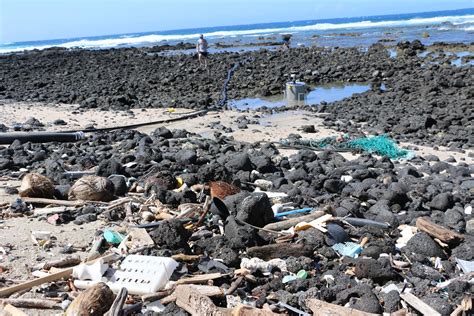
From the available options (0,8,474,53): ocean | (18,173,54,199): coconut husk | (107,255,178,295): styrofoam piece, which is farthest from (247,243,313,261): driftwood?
(0,8,474,53): ocean

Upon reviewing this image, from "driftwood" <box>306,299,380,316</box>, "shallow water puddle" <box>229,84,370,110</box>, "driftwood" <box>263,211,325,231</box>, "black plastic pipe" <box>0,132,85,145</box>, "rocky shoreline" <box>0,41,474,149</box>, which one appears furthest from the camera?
"shallow water puddle" <box>229,84,370,110</box>

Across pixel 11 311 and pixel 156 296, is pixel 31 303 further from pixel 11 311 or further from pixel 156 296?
pixel 156 296

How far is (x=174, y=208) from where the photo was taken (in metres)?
5.89

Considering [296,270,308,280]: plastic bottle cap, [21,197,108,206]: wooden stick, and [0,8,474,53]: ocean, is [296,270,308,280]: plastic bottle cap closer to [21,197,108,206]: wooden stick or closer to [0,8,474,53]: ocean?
[21,197,108,206]: wooden stick

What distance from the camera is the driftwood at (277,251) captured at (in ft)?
15.2

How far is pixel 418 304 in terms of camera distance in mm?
3773

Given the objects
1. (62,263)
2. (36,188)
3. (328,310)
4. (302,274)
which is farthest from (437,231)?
(36,188)

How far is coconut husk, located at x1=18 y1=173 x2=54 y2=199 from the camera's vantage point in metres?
6.18

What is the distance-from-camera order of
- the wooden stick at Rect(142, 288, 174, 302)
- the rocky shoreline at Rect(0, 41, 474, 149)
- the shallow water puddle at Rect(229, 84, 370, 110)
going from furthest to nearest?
the shallow water puddle at Rect(229, 84, 370, 110) < the rocky shoreline at Rect(0, 41, 474, 149) < the wooden stick at Rect(142, 288, 174, 302)

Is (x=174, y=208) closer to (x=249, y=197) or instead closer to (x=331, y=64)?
(x=249, y=197)

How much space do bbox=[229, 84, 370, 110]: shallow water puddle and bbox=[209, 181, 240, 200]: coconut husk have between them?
8.97 metres

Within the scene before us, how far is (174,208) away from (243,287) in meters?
1.94

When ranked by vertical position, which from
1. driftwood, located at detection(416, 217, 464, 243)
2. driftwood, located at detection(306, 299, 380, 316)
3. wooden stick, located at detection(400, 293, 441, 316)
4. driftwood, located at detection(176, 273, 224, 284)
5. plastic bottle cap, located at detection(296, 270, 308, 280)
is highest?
driftwood, located at detection(306, 299, 380, 316)

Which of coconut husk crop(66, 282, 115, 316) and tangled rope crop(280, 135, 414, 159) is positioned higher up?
coconut husk crop(66, 282, 115, 316)
